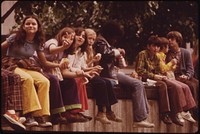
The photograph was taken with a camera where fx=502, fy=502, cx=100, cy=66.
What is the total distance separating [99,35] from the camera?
3715mm

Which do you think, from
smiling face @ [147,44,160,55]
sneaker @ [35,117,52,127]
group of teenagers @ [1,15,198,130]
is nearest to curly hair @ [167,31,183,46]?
group of teenagers @ [1,15,198,130]

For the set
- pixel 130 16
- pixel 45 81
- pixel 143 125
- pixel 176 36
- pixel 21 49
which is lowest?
pixel 143 125

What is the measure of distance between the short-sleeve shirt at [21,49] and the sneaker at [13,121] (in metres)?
0.42

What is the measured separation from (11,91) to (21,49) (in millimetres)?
306

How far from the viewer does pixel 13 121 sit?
11.7 feet

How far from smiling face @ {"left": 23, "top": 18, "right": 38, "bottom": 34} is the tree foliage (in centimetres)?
13

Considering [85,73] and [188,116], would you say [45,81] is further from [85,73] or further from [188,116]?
[188,116]

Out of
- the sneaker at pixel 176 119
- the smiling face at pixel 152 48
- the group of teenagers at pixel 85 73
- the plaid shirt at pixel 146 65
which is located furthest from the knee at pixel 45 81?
the sneaker at pixel 176 119

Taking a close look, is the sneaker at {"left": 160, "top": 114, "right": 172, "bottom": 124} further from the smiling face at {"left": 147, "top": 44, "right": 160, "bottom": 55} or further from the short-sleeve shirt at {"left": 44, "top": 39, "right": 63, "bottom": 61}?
the short-sleeve shirt at {"left": 44, "top": 39, "right": 63, "bottom": 61}

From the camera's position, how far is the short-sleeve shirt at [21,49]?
3.57 m

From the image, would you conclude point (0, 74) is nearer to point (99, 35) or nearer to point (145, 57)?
point (99, 35)

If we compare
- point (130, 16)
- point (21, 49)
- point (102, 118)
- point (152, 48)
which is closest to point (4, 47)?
point (21, 49)

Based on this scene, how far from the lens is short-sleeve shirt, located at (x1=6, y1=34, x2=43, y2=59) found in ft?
11.7

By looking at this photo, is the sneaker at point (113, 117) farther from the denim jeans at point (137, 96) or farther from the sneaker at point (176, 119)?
the sneaker at point (176, 119)
